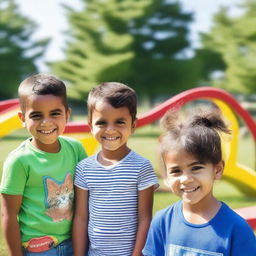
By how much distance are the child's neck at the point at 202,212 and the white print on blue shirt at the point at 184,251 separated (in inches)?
4.5

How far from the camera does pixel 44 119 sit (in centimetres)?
246

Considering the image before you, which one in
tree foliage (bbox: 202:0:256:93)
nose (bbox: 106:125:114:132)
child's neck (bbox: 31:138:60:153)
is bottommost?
child's neck (bbox: 31:138:60:153)

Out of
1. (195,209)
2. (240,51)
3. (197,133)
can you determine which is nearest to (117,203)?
(195,209)

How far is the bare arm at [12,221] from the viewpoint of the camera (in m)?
2.39

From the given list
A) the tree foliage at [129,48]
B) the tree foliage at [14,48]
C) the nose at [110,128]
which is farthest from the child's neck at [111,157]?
the tree foliage at [14,48]

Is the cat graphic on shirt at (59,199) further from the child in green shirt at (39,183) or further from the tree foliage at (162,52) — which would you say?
the tree foliage at (162,52)

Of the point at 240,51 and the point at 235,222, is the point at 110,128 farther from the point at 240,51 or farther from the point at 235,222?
the point at 240,51

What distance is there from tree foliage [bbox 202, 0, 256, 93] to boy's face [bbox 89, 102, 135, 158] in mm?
28407

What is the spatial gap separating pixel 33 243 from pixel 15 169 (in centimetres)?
39

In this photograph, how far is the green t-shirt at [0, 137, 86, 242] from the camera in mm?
2391

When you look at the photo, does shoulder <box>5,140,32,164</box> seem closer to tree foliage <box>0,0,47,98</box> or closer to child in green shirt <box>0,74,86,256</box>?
child in green shirt <box>0,74,86,256</box>

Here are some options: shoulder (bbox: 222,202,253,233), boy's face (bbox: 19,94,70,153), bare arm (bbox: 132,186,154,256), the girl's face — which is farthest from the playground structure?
shoulder (bbox: 222,202,253,233)

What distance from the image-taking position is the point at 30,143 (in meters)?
2.52

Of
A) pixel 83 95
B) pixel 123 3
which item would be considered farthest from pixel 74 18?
pixel 83 95
